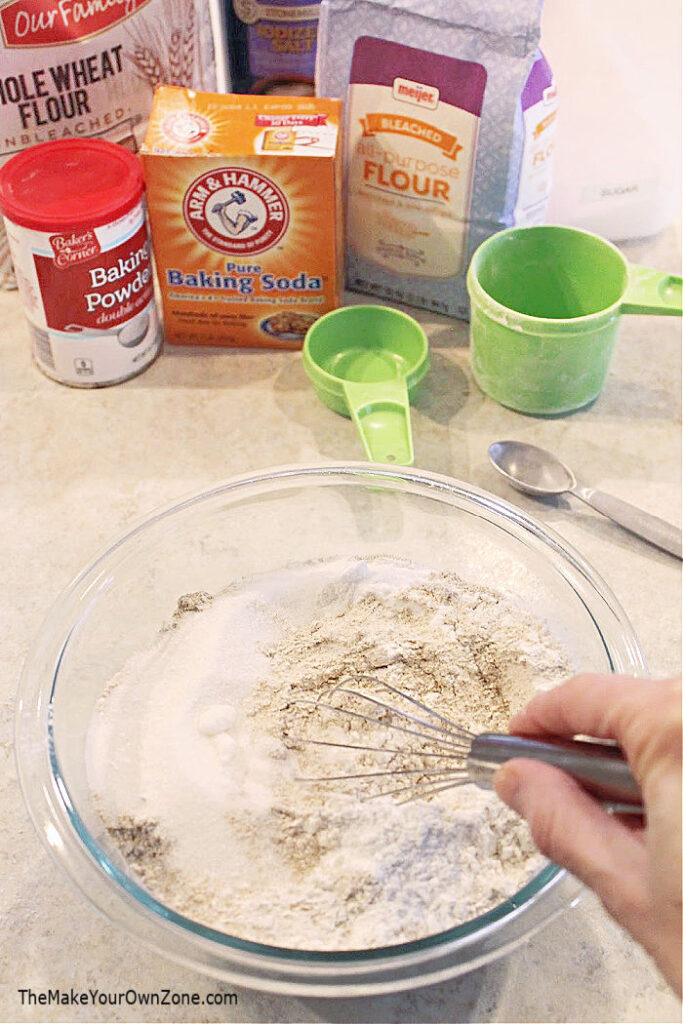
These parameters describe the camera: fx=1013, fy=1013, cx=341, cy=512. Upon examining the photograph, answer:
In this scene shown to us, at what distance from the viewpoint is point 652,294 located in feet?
2.87

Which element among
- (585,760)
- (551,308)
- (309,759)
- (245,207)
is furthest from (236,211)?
(585,760)

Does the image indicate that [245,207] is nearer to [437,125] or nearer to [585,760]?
[437,125]

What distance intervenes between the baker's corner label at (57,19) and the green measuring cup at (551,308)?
388mm

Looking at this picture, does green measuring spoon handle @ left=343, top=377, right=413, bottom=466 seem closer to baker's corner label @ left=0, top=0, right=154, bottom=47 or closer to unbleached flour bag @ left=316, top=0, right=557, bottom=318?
unbleached flour bag @ left=316, top=0, right=557, bottom=318

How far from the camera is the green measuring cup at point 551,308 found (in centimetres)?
86

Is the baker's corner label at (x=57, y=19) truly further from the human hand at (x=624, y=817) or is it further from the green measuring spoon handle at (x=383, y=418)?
the human hand at (x=624, y=817)

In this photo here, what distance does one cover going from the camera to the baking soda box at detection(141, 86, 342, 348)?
33.9 inches

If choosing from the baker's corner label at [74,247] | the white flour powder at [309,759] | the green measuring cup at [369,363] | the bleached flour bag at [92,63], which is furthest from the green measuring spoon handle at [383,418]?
the bleached flour bag at [92,63]

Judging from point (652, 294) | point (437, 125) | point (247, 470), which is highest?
point (437, 125)

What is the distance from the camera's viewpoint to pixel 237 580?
73 centimetres

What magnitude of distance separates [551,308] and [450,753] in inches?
20.6

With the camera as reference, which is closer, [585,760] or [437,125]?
[585,760]

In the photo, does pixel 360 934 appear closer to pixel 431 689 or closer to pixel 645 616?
pixel 431 689

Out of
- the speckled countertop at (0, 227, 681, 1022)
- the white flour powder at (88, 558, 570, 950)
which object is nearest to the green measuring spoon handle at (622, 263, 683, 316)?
the speckled countertop at (0, 227, 681, 1022)
